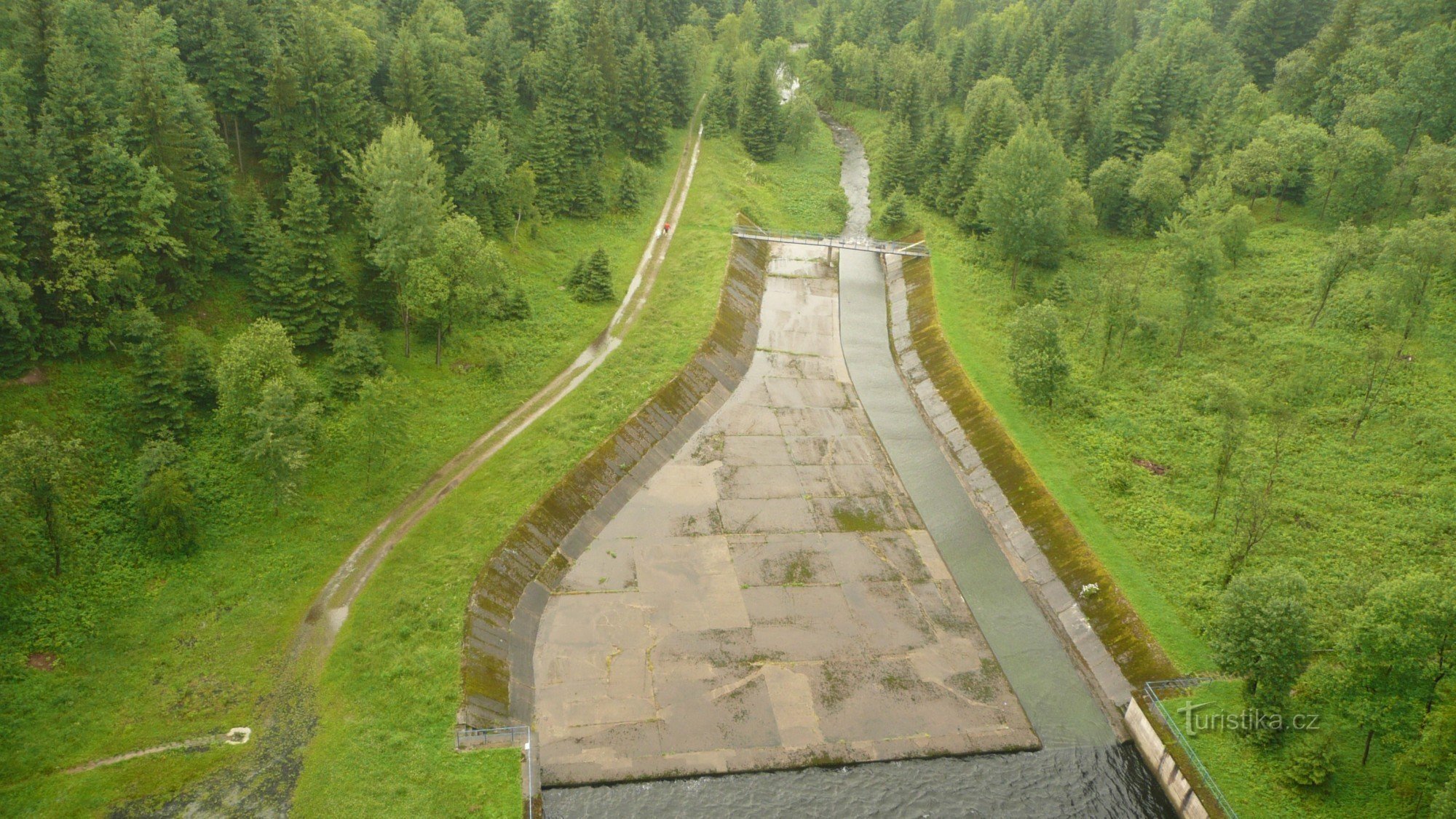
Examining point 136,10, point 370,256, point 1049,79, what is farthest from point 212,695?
point 1049,79

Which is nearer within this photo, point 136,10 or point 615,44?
point 136,10

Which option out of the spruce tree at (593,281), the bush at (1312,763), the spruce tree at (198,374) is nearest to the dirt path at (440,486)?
the spruce tree at (593,281)

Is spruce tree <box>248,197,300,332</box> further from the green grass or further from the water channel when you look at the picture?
the green grass

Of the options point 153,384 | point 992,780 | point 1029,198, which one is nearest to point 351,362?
point 153,384

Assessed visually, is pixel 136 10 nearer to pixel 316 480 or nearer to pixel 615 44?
pixel 316 480

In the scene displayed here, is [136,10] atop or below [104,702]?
atop
